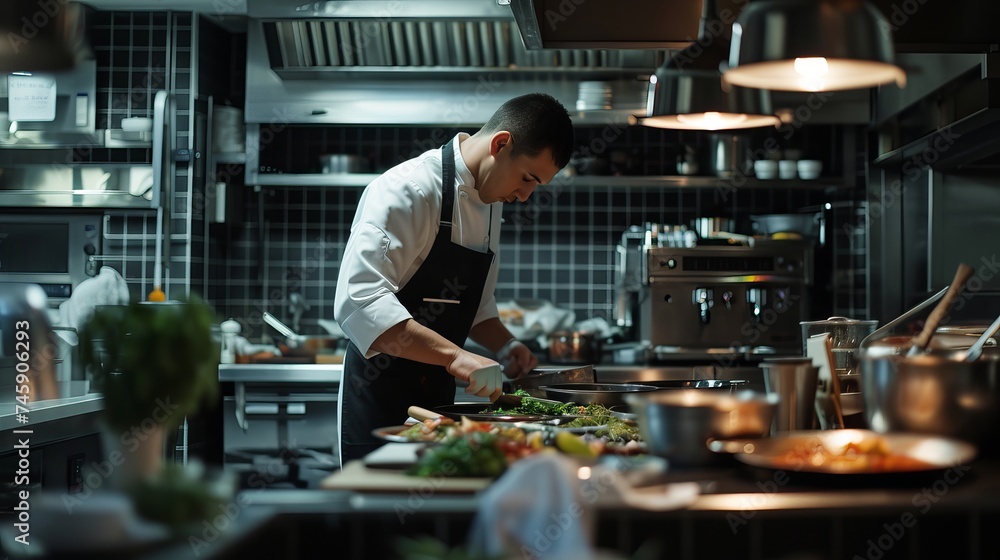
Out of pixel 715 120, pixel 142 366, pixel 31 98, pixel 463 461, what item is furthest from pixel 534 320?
pixel 142 366

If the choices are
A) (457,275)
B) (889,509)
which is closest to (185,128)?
(457,275)

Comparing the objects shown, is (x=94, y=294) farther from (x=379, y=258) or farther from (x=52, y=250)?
(x=379, y=258)

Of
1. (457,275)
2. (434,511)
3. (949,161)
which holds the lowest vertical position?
(434,511)

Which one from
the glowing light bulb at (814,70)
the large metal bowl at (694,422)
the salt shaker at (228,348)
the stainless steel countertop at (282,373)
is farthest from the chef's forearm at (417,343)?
the salt shaker at (228,348)

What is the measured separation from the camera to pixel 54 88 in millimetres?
4434

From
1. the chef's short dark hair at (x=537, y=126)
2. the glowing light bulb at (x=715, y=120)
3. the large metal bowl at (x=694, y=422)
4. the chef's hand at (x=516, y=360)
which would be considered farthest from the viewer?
the chef's hand at (x=516, y=360)

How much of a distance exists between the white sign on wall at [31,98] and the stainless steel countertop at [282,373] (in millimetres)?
1566

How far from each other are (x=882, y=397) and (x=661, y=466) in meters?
0.47

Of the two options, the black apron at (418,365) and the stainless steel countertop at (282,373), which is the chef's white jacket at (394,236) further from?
the stainless steel countertop at (282,373)

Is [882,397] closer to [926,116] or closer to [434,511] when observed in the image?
[434,511]

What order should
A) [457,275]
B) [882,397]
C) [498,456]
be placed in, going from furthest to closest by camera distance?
1. [457,275]
2. [882,397]
3. [498,456]

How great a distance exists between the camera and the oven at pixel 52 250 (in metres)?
4.48

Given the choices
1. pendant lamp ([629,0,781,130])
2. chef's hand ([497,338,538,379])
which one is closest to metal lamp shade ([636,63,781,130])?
pendant lamp ([629,0,781,130])

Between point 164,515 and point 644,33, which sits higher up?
point 644,33
